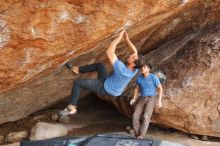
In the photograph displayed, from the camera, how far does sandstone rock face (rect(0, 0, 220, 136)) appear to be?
7.04 meters

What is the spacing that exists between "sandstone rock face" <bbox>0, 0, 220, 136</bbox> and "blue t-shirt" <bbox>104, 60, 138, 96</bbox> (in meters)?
0.65

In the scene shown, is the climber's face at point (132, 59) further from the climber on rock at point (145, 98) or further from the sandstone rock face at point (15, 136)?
the sandstone rock face at point (15, 136)

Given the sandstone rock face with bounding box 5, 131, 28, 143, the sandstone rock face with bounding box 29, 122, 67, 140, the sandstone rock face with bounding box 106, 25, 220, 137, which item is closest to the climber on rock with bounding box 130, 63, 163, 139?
the sandstone rock face with bounding box 106, 25, 220, 137

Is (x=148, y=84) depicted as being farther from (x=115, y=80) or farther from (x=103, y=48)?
(x=103, y=48)

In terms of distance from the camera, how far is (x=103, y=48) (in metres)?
9.33

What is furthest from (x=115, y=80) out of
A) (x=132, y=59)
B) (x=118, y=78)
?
(x=132, y=59)

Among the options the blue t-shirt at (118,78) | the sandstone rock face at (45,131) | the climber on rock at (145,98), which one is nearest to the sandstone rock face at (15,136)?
the sandstone rock face at (45,131)

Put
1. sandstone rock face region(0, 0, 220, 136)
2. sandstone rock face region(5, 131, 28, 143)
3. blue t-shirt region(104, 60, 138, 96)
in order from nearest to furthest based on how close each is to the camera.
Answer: sandstone rock face region(0, 0, 220, 136) → blue t-shirt region(104, 60, 138, 96) → sandstone rock face region(5, 131, 28, 143)

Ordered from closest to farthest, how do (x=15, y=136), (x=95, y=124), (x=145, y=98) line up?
(x=145, y=98), (x=15, y=136), (x=95, y=124)

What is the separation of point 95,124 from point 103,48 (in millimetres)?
2842

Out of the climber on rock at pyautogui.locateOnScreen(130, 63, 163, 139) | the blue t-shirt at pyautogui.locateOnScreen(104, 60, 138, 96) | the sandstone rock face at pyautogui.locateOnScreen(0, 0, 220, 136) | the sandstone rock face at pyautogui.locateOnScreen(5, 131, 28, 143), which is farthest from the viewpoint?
the sandstone rock face at pyautogui.locateOnScreen(5, 131, 28, 143)

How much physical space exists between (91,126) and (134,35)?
118 inches

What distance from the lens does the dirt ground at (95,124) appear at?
10.5 metres

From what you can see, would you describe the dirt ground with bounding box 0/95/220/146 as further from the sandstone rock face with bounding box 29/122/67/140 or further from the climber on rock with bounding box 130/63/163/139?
the climber on rock with bounding box 130/63/163/139
